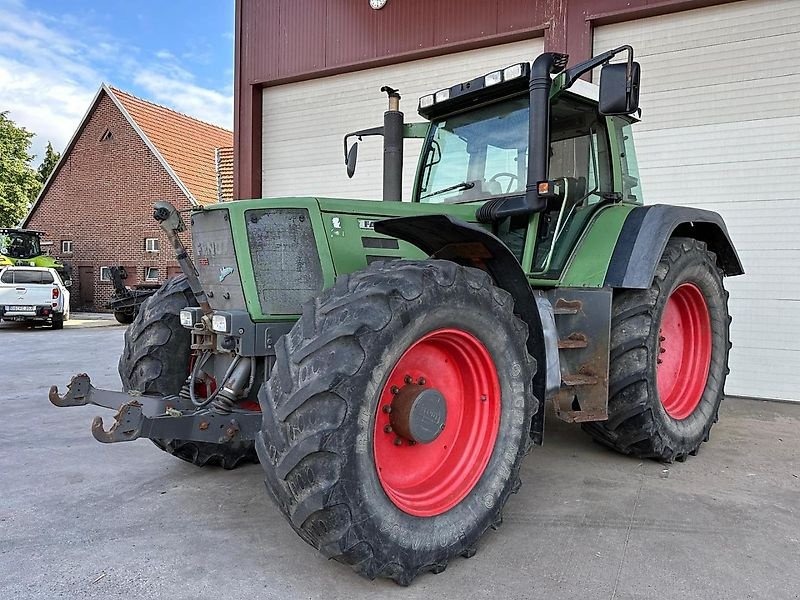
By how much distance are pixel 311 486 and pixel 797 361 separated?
231 inches

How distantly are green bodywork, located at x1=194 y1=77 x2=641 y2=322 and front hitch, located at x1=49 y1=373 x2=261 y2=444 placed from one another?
494 mm

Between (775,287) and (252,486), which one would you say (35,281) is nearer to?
(252,486)

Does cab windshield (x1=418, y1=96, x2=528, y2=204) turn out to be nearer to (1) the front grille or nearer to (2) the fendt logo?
(1) the front grille

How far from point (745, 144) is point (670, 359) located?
3225 millimetres

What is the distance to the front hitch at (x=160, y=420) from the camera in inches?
96.3

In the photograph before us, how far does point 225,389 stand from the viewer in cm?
289

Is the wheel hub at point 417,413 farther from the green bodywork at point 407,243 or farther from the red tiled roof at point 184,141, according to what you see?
the red tiled roof at point 184,141

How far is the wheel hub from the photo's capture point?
253cm

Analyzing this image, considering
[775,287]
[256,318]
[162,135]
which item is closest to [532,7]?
[775,287]

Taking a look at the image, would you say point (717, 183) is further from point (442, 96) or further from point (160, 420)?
point (160, 420)

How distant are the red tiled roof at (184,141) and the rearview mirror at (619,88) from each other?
54.3 ft

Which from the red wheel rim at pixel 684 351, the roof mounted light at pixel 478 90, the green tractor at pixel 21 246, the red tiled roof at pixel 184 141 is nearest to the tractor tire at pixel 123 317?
the green tractor at pixel 21 246

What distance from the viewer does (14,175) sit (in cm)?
2772

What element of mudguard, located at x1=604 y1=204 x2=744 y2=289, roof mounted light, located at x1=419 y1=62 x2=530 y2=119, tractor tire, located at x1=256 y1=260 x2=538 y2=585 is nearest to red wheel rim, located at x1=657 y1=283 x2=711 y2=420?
mudguard, located at x1=604 y1=204 x2=744 y2=289
